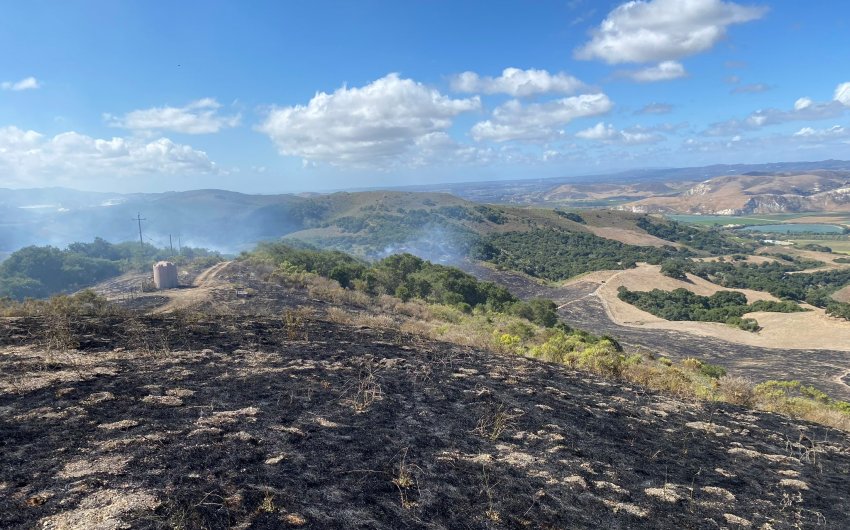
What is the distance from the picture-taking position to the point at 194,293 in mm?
24406

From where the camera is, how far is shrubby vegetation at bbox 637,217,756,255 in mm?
110875

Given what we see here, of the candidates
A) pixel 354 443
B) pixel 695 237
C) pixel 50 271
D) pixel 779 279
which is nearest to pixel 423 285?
pixel 354 443

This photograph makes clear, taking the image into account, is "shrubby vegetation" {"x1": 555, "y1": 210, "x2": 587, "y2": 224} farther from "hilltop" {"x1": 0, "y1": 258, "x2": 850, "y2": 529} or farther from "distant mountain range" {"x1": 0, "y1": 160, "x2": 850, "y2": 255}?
"hilltop" {"x1": 0, "y1": 258, "x2": 850, "y2": 529}

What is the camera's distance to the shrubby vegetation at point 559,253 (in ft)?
258

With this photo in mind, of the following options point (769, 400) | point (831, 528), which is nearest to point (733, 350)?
point (769, 400)

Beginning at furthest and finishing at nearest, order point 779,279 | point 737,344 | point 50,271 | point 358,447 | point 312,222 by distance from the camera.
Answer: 1. point 312,222
2. point 779,279
3. point 50,271
4. point 737,344
5. point 358,447

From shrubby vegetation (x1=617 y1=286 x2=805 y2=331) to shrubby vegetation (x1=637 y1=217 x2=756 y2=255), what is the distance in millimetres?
60893

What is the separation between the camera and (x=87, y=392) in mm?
6230

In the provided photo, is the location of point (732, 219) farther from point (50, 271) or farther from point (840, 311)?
point (50, 271)

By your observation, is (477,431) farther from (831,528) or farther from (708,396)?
(708,396)

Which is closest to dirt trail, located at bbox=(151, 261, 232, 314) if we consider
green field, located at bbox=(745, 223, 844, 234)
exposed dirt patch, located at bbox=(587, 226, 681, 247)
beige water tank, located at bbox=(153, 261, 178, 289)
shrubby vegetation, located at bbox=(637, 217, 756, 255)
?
beige water tank, located at bbox=(153, 261, 178, 289)

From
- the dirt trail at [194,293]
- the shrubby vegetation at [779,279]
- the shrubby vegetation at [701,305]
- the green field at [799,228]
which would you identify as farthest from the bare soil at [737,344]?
the green field at [799,228]

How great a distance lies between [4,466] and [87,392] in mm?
1986

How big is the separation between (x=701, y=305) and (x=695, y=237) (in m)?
74.2
